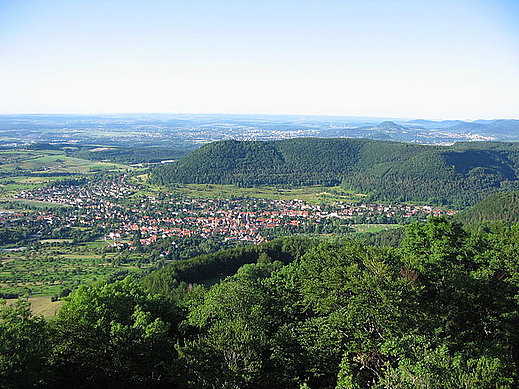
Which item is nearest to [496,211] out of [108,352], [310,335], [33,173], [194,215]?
[194,215]

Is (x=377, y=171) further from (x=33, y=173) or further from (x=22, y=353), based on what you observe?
(x=22, y=353)

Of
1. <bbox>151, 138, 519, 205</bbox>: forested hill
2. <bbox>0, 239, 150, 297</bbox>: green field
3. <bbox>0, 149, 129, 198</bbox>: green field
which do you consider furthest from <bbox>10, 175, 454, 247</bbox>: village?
<bbox>151, 138, 519, 205</bbox>: forested hill

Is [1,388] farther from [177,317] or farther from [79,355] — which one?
[177,317]

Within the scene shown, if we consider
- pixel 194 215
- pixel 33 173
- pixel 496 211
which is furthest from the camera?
pixel 33 173

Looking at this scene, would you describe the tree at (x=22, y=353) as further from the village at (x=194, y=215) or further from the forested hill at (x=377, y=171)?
the forested hill at (x=377, y=171)

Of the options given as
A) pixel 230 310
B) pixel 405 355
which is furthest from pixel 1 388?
pixel 405 355

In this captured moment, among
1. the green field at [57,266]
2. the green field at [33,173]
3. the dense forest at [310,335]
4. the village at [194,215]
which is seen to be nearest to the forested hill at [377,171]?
the village at [194,215]
